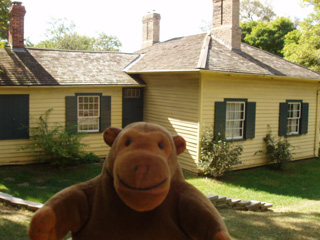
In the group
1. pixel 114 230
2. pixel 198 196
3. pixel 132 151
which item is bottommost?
pixel 114 230

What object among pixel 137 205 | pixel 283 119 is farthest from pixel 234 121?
pixel 137 205

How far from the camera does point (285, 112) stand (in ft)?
47.8

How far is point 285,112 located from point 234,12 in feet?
15.5

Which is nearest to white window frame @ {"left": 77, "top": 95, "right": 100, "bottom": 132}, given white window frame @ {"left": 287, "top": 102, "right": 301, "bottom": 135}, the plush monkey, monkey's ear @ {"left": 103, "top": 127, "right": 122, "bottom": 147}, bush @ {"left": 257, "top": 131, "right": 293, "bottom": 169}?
bush @ {"left": 257, "top": 131, "right": 293, "bottom": 169}

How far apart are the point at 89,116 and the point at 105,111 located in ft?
2.24

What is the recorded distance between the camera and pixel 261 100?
13734 mm

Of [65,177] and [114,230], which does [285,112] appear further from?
[114,230]

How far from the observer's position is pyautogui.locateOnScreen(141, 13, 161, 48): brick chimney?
65.3ft

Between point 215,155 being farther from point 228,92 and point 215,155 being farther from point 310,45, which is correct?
point 310,45

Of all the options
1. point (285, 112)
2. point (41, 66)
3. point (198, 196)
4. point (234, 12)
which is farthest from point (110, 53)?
point (198, 196)

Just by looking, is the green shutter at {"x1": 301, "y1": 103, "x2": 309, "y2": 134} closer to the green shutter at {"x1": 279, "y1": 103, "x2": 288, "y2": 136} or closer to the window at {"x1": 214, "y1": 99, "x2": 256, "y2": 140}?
the green shutter at {"x1": 279, "y1": 103, "x2": 288, "y2": 136}

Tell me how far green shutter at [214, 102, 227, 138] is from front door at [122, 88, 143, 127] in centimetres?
387

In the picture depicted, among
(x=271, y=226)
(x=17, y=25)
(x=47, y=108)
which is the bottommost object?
(x=271, y=226)

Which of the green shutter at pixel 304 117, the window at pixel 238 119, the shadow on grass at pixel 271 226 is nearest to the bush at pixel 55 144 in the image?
the window at pixel 238 119
